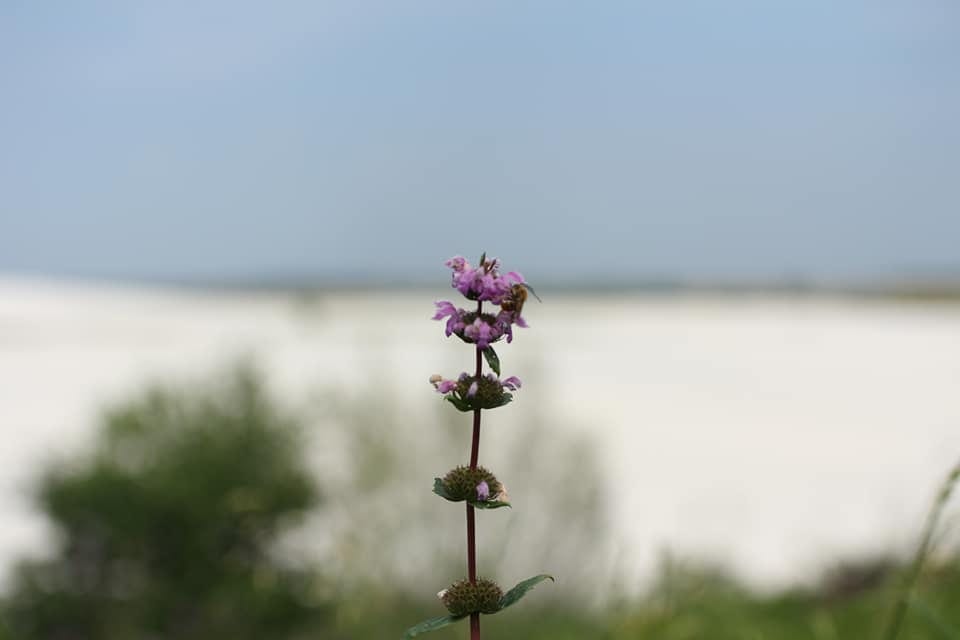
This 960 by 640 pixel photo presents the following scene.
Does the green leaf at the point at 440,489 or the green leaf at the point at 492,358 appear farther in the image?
the green leaf at the point at 440,489

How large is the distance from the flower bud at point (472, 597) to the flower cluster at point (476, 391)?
0.82ft

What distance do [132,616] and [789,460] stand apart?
1187 centimetres

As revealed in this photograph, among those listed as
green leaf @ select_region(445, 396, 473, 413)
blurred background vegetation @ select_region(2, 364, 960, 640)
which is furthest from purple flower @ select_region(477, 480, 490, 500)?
blurred background vegetation @ select_region(2, 364, 960, 640)

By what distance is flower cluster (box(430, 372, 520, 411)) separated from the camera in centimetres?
131

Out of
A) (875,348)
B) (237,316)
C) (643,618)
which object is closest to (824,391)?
(875,348)

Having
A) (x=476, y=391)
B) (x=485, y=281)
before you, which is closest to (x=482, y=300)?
(x=485, y=281)

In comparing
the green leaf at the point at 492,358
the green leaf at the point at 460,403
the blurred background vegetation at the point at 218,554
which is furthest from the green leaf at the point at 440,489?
the blurred background vegetation at the point at 218,554

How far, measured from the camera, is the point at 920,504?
865 cm

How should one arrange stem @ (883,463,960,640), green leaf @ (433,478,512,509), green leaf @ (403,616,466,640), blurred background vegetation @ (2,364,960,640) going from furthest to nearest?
blurred background vegetation @ (2,364,960,640), stem @ (883,463,960,640), green leaf @ (433,478,512,509), green leaf @ (403,616,466,640)

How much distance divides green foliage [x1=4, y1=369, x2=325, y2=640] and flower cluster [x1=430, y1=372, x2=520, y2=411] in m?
5.25

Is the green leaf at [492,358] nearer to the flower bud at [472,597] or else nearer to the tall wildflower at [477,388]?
the tall wildflower at [477,388]

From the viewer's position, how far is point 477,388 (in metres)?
1.33

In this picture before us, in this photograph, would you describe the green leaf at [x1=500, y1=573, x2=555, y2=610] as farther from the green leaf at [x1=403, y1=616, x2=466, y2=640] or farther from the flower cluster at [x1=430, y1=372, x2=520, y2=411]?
the flower cluster at [x1=430, y1=372, x2=520, y2=411]

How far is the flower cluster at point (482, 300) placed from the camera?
1234 millimetres
